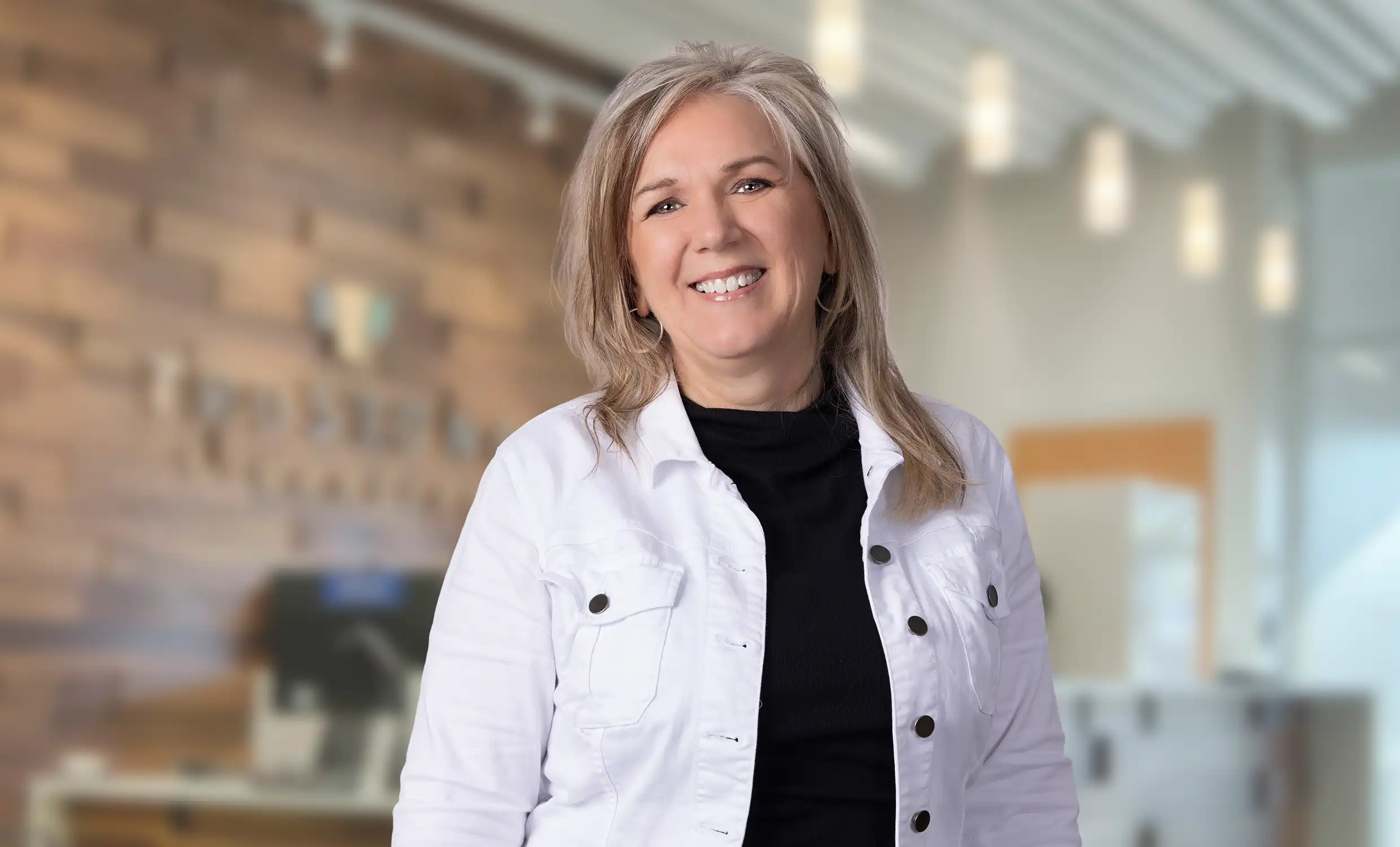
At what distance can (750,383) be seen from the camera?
1.38 metres

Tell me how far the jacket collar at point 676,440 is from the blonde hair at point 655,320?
1 centimetres

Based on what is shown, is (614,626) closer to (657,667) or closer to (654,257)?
(657,667)

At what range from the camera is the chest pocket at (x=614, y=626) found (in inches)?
47.1

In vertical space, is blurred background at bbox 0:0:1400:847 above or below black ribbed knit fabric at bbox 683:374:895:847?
above

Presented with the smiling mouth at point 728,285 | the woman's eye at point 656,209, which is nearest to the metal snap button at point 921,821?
the smiling mouth at point 728,285

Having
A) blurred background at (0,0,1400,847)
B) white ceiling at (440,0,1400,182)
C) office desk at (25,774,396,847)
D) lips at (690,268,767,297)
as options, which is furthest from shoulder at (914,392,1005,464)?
white ceiling at (440,0,1400,182)

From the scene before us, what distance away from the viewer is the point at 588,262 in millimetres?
1432

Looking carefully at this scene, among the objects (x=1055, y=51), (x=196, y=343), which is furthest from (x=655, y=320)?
(x=1055, y=51)

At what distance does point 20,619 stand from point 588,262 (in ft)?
8.98

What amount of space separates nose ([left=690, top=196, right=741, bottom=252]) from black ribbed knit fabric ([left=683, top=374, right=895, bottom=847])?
0.73 feet

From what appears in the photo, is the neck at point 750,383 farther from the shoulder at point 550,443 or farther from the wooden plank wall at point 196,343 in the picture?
the wooden plank wall at point 196,343

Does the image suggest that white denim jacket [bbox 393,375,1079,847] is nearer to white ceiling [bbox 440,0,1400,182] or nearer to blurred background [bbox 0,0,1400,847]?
blurred background [bbox 0,0,1400,847]

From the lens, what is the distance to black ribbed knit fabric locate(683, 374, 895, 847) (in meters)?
1.19

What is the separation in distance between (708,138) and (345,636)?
3081 millimetres
